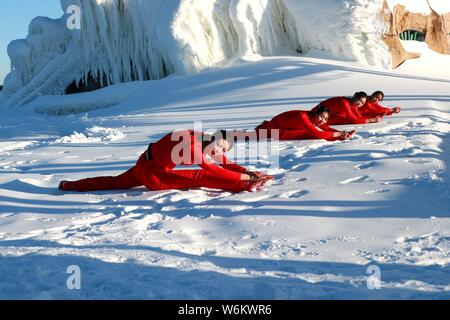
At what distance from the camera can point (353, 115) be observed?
924cm

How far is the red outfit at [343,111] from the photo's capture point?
9141mm

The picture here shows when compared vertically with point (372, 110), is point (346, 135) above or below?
below

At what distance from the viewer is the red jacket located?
5020mm

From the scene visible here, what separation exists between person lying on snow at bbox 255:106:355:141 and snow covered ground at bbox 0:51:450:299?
0.20 meters

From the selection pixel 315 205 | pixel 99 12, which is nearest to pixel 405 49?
pixel 99 12

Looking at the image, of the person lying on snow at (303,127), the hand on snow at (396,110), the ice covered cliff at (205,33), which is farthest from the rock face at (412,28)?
the person lying on snow at (303,127)

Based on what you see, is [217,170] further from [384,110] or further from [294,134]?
[384,110]

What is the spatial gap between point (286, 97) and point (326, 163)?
620cm

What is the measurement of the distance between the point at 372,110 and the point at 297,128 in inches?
90.9
